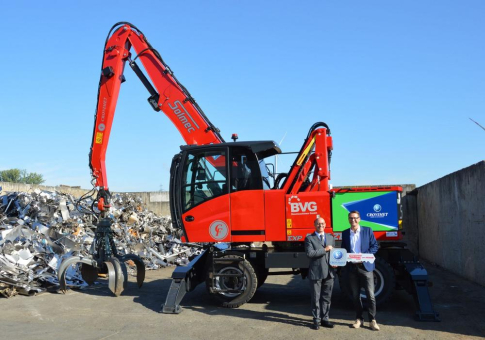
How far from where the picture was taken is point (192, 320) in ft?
27.6

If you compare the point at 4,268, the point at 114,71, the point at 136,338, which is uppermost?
the point at 114,71

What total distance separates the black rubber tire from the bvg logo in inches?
49.1

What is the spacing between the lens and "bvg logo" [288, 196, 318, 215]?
9.11 m

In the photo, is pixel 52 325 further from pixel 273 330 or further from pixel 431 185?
pixel 431 185

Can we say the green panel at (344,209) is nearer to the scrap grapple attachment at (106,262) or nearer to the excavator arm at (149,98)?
the excavator arm at (149,98)

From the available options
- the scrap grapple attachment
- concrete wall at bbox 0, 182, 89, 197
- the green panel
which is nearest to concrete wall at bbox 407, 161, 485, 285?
the green panel

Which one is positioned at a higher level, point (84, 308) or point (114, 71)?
point (114, 71)

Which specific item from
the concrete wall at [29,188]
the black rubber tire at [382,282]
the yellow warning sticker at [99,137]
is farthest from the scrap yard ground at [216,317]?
the concrete wall at [29,188]

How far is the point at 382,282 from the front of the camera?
876 cm

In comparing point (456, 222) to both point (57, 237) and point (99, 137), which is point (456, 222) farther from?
point (57, 237)

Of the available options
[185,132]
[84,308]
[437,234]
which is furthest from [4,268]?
[437,234]

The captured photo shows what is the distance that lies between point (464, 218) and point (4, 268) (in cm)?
1137

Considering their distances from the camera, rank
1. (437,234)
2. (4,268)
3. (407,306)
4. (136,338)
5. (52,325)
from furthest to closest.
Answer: (437,234) → (4,268) → (407,306) → (52,325) → (136,338)

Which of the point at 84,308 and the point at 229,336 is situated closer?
the point at 229,336
